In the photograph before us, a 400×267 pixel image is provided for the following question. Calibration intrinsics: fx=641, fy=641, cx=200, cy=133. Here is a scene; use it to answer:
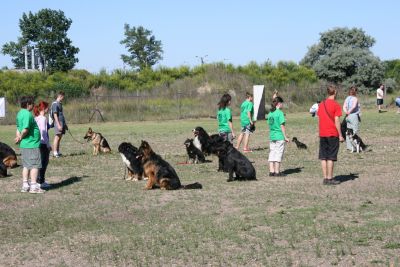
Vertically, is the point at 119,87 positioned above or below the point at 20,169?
above

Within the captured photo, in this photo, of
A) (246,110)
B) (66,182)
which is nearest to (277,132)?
(246,110)

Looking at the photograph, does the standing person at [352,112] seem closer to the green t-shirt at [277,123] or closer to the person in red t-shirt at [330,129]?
the green t-shirt at [277,123]

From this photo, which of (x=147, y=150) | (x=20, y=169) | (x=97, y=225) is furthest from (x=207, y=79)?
(x=97, y=225)

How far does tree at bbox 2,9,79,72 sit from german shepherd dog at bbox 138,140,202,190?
6656 centimetres

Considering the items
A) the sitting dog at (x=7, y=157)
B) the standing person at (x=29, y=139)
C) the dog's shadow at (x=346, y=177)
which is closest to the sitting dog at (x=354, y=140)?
the dog's shadow at (x=346, y=177)

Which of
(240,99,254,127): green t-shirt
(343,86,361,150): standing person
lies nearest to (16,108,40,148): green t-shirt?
(240,99,254,127): green t-shirt

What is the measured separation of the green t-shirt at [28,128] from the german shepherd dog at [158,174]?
206cm

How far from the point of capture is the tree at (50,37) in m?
77.6

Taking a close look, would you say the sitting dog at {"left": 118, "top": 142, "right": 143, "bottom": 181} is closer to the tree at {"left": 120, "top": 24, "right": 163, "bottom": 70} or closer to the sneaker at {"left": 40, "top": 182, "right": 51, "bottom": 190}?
the sneaker at {"left": 40, "top": 182, "right": 51, "bottom": 190}

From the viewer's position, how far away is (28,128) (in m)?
12.1

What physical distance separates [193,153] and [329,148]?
5048 mm

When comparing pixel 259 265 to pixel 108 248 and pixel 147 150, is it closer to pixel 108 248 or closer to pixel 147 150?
pixel 108 248

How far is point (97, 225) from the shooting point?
377 inches

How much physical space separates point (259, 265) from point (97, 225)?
3.33 metres
